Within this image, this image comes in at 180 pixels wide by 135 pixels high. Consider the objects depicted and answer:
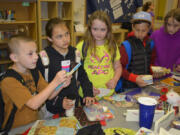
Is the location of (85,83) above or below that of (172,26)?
below

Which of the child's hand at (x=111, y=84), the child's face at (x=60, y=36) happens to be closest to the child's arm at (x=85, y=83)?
the child's hand at (x=111, y=84)

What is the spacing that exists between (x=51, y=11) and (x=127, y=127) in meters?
3.32

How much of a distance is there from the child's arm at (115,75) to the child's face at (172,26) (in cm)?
74

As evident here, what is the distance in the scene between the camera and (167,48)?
2117 mm

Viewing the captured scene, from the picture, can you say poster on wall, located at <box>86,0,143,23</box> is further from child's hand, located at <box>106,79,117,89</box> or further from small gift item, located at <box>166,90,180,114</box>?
small gift item, located at <box>166,90,180,114</box>

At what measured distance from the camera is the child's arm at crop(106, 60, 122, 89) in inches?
65.3

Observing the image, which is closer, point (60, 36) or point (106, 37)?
point (60, 36)

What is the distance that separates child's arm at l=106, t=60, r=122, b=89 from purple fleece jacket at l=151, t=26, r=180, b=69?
649mm

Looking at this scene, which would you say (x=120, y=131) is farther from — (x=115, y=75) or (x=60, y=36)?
(x=60, y=36)

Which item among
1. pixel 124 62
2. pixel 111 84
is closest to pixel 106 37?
pixel 124 62

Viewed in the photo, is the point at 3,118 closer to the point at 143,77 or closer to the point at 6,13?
the point at 143,77

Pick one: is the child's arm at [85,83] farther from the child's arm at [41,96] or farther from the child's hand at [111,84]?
the child's arm at [41,96]

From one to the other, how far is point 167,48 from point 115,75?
862mm

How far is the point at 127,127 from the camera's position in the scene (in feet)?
3.59
